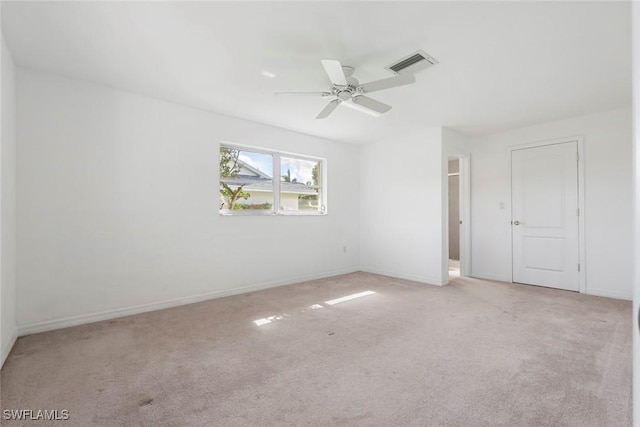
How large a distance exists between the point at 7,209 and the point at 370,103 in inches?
128

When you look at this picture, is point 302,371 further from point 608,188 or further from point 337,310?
point 608,188

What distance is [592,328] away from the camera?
2.83m

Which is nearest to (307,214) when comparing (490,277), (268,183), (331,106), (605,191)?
(268,183)

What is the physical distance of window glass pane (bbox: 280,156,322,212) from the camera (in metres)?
4.84

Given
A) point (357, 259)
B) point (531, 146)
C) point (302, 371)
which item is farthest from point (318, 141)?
point (302, 371)

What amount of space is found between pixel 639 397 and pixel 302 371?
5.74ft

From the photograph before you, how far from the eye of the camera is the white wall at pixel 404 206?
15.2ft

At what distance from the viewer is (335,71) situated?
236cm

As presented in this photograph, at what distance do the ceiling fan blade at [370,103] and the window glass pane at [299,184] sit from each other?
2.08 m

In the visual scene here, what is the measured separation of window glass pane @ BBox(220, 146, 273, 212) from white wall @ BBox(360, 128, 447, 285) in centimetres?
201

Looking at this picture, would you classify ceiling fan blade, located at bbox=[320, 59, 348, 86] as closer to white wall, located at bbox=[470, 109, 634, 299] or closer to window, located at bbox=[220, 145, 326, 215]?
window, located at bbox=[220, 145, 326, 215]

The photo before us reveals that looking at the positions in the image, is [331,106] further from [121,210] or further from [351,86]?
[121,210]

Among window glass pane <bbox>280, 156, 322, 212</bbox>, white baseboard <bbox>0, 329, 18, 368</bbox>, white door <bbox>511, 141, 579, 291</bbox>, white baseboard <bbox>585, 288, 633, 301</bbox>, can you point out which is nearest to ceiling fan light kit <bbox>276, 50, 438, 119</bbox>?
window glass pane <bbox>280, 156, 322, 212</bbox>

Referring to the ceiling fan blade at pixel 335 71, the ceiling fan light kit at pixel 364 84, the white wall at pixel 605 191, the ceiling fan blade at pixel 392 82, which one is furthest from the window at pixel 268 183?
the white wall at pixel 605 191
